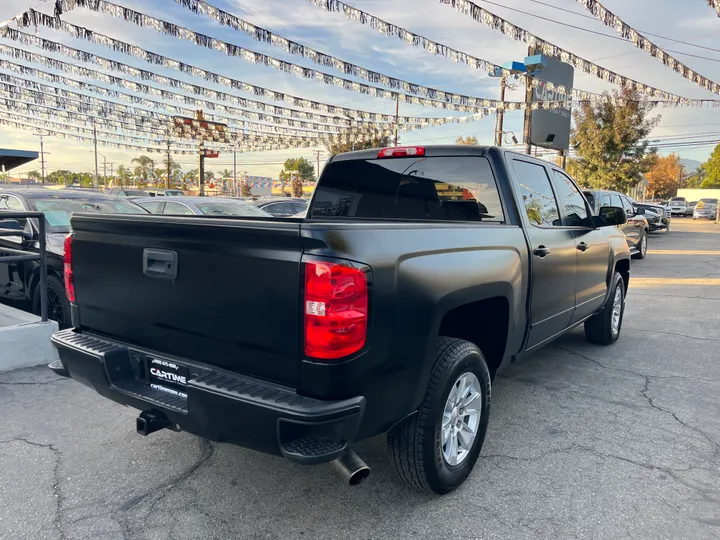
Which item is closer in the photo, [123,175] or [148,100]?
[148,100]

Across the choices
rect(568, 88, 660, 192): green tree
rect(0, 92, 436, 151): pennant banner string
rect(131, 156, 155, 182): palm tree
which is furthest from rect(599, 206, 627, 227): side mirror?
rect(131, 156, 155, 182): palm tree

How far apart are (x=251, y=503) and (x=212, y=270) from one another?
4.27 ft

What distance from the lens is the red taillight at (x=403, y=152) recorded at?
3896 millimetres

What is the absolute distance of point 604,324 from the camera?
5809mm

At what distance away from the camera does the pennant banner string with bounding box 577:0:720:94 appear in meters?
9.13

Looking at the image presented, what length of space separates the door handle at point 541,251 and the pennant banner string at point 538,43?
6.78 meters

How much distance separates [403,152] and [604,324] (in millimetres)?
3380

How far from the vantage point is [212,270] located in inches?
94.5

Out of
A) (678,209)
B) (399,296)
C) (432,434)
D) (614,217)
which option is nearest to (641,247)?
(614,217)

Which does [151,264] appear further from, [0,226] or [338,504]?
[0,226]

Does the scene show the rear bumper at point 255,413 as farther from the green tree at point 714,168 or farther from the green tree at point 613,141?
the green tree at point 714,168

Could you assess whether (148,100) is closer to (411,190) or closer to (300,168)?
(411,190)

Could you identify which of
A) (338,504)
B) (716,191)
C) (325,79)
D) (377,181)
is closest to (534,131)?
(325,79)

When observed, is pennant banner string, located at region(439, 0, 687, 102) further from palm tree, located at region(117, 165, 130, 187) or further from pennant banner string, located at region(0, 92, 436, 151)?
palm tree, located at region(117, 165, 130, 187)
